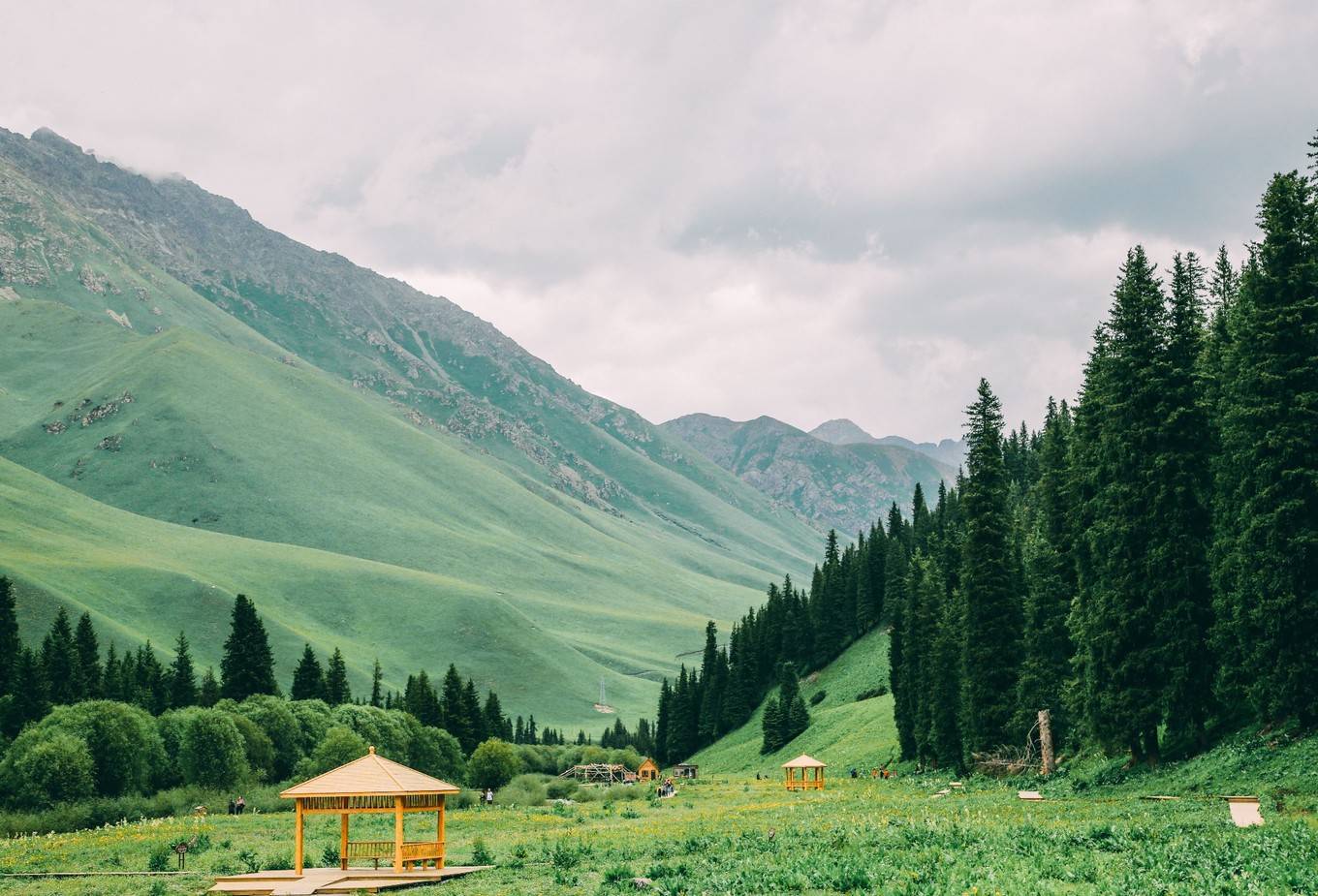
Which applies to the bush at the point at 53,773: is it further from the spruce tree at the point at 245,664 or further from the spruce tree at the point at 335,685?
the spruce tree at the point at 335,685

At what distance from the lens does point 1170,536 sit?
44.3m

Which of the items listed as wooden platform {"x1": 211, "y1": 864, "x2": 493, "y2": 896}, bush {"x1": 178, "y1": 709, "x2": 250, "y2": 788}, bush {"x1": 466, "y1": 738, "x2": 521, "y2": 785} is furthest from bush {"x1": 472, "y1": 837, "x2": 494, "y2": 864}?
bush {"x1": 466, "y1": 738, "x2": 521, "y2": 785}

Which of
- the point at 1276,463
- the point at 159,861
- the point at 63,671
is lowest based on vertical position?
the point at 159,861

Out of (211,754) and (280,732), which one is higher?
(280,732)

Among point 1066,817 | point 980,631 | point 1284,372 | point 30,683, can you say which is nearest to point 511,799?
point 980,631

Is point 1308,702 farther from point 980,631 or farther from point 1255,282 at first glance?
point 980,631

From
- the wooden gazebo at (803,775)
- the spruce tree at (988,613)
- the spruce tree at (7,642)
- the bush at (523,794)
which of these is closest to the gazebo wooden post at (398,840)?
the spruce tree at (988,613)

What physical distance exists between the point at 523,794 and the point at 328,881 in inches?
2174

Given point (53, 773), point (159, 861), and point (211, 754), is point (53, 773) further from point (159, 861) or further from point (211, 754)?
point (159, 861)

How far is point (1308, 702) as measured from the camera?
3653 cm

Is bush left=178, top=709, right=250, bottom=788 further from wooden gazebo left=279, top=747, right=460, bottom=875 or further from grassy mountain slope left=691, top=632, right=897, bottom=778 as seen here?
wooden gazebo left=279, top=747, right=460, bottom=875

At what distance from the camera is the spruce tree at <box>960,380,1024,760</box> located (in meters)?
62.3

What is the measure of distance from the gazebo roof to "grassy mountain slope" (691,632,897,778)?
6383cm

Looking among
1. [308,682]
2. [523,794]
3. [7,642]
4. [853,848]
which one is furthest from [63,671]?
[853,848]
